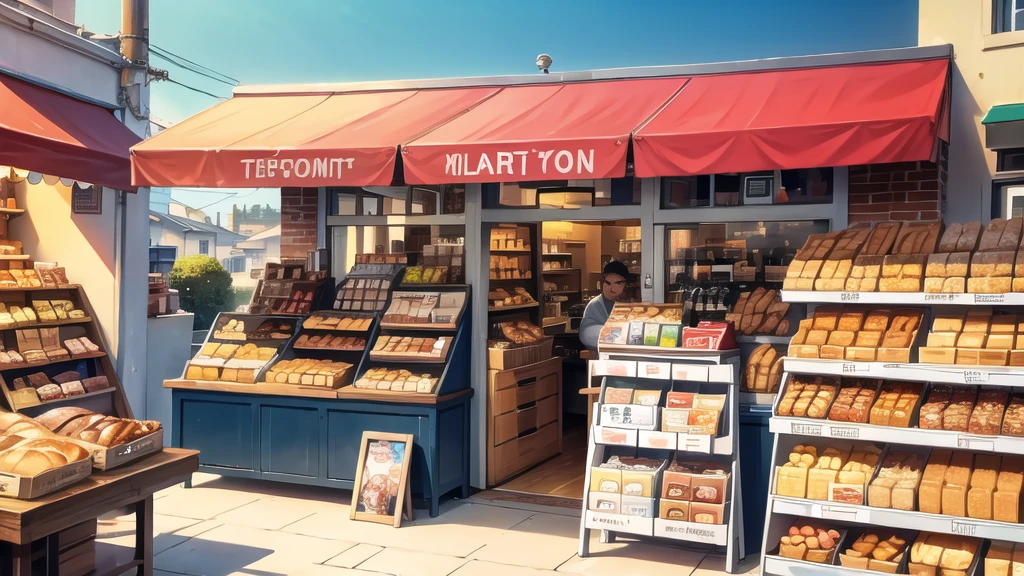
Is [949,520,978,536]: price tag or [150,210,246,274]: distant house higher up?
[150,210,246,274]: distant house

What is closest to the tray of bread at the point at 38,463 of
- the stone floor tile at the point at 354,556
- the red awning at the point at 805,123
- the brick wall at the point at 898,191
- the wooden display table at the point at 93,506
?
the wooden display table at the point at 93,506

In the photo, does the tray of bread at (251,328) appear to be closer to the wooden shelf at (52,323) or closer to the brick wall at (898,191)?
the wooden shelf at (52,323)

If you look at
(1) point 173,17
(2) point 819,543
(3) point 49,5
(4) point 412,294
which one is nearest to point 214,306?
(3) point 49,5

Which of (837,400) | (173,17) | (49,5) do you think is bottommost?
(837,400)

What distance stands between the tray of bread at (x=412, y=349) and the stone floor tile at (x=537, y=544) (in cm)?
143

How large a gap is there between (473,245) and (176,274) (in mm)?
28274

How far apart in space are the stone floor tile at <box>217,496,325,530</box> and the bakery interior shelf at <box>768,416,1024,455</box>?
11.6ft

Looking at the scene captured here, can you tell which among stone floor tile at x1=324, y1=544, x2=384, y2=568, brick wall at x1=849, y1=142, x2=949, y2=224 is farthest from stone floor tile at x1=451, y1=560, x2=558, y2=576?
brick wall at x1=849, y1=142, x2=949, y2=224

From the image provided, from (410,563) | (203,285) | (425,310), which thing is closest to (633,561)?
(410,563)

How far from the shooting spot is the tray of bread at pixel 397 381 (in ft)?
20.8

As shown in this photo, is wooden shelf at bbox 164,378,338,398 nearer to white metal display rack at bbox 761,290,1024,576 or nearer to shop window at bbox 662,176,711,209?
shop window at bbox 662,176,711,209

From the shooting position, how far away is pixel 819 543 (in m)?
4.63

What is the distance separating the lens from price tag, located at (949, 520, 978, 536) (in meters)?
4.16

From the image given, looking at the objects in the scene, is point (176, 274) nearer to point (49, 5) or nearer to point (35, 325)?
point (49, 5)
